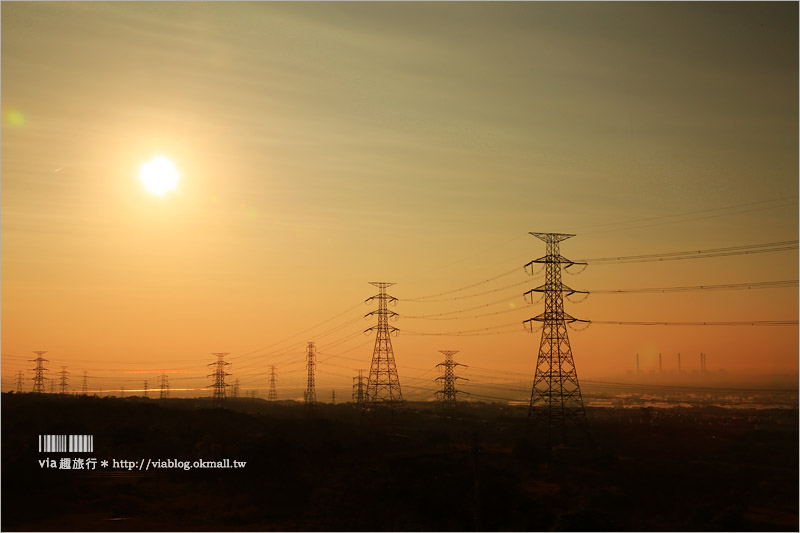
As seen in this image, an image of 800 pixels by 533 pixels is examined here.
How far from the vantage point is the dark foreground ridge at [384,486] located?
42469 millimetres

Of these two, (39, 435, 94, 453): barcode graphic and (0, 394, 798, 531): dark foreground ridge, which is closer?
(0, 394, 798, 531): dark foreground ridge

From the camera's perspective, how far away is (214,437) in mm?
73375

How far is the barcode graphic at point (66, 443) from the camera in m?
60.5

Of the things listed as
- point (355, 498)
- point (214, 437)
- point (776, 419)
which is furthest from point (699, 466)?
point (776, 419)

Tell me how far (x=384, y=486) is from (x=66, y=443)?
34689mm

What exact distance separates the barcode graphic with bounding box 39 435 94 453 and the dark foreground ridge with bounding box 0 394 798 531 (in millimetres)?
878

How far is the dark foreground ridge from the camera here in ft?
139

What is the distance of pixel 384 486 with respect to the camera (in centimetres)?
4831

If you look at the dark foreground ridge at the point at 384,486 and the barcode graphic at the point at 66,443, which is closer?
the dark foreground ridge at the point at 384,486

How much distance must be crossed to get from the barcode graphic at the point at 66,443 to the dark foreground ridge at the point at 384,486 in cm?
88

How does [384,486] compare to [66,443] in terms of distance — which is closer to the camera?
[384,486]

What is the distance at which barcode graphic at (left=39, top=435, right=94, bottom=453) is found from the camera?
6046 cm

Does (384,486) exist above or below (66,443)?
below

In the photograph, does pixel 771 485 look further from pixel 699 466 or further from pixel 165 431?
pixel 165 431
